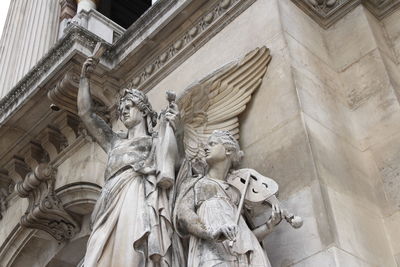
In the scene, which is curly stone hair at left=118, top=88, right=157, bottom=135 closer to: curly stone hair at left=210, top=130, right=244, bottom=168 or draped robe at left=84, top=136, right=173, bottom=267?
draped robe at left=84, top=136, right=173, bottom=267

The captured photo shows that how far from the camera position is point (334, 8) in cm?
664

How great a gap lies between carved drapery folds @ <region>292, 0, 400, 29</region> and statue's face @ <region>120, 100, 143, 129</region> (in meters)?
2.36

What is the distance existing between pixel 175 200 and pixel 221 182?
40 cm

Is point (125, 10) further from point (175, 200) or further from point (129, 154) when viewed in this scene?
point (175, 200)

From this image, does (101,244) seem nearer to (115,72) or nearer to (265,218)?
(265,218)

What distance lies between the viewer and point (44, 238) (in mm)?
8922

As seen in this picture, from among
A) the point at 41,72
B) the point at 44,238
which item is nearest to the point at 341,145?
the point at 41,72

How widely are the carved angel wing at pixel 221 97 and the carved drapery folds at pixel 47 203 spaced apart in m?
3.38

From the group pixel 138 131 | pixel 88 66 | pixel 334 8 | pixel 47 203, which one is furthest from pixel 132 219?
pixel 47 203

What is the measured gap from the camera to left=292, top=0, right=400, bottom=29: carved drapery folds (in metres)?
6.53

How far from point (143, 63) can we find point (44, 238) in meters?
Result: 3.29

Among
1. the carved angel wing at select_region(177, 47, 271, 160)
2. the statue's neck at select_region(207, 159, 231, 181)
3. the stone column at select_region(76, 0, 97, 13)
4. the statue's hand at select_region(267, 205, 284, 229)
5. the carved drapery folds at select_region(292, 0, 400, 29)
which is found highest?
the stone column at select_region(76, 0, 97, 13)

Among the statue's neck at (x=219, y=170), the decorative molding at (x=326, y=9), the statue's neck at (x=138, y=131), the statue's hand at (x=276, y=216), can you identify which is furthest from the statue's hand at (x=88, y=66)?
the statue's hand at (x=276, y=216)

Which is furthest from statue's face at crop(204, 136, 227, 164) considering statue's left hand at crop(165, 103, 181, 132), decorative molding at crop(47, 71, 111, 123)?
decorative molding at crop(47, 71, 111, 123)
